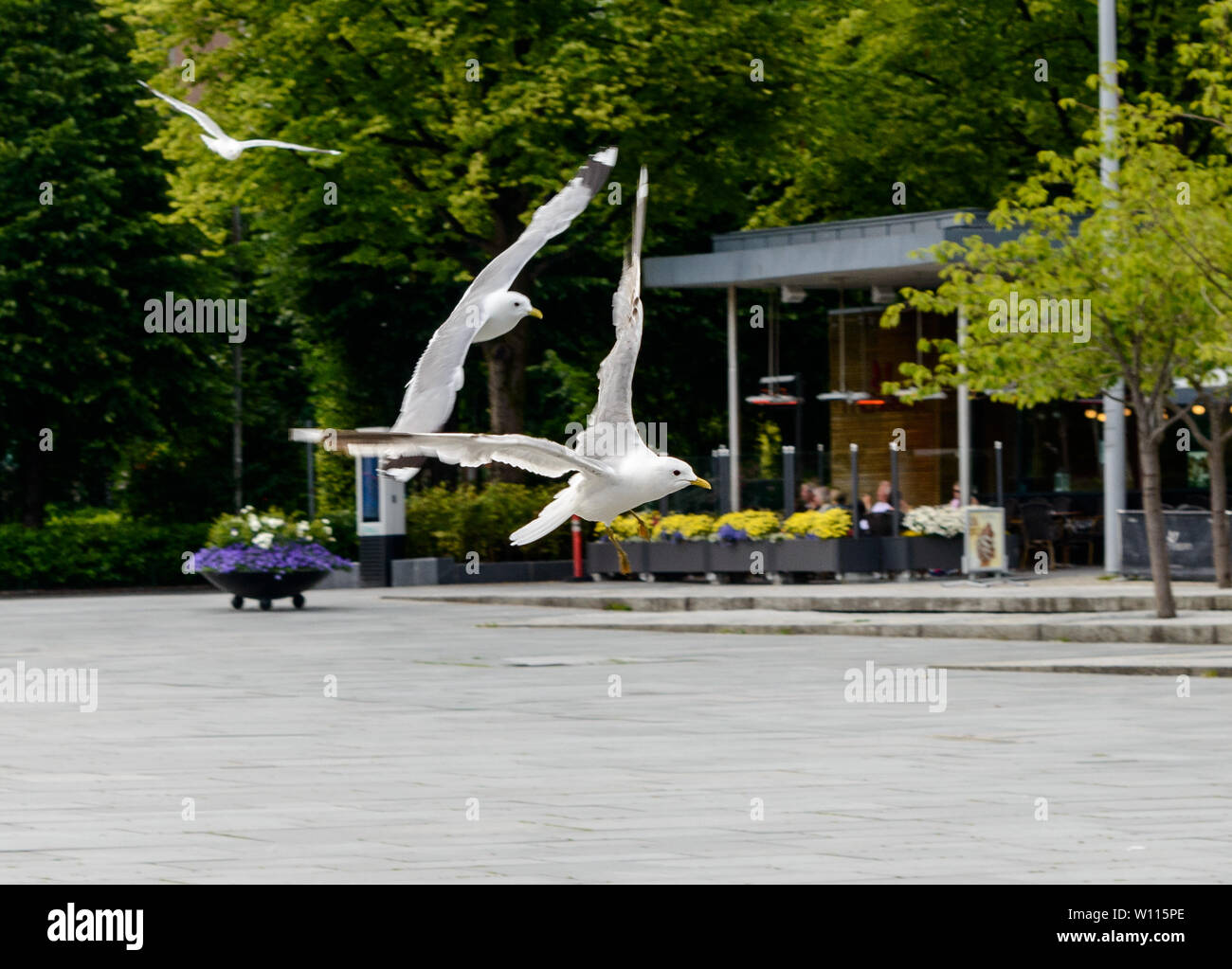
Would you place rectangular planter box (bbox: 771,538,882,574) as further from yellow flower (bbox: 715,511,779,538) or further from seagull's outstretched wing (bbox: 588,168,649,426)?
seagull's outstretched wing (bbox: 588,168,649,426)

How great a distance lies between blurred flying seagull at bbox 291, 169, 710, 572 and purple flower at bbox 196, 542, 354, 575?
27.5 m

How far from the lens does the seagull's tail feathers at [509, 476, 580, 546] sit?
7.02 m

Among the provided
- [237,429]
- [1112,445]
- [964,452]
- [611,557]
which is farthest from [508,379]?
[1112,445]

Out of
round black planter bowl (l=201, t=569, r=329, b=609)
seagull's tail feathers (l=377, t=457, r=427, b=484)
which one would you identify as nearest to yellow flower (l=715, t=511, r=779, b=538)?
round black planter bowl (l=201, t=569, r=329, b=609)

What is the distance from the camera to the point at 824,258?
40.6 m

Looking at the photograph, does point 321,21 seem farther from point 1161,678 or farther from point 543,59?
point 1161,678

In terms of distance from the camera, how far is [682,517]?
39969mm

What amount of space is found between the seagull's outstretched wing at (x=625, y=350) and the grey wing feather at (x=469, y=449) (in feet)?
1.43

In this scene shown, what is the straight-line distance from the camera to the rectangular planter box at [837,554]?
123ft

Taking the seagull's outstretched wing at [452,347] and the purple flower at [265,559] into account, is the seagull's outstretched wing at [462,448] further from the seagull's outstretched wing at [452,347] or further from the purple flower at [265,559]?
the purple flower at [265,559]

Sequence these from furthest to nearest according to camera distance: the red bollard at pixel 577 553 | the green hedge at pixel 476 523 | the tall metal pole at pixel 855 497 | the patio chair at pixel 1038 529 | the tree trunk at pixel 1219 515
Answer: the green hedge at pixel 476 523 < the red bollard at pixel 577 553 < the patio chair at pixel 1038 529 < the tall metal pole at pixel 855 497 < the tree trunk at pixel 1219 515

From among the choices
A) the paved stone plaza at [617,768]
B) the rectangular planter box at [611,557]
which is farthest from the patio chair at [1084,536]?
the paved stone plaza at [617,768]

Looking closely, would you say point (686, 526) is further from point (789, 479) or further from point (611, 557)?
point (789, 479)
